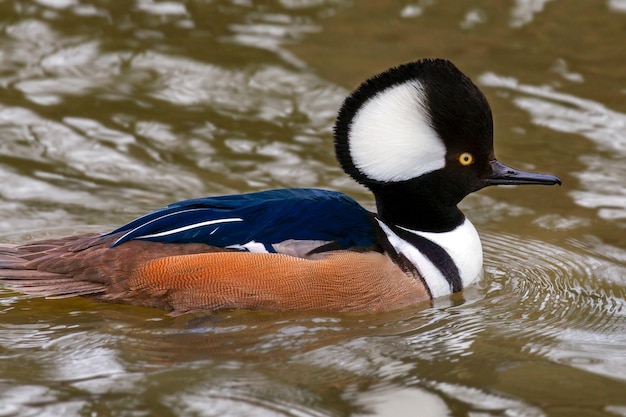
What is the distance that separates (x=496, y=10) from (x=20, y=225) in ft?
19.7

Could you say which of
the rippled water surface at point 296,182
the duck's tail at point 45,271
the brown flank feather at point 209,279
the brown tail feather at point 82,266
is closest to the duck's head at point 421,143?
the brown flank feather at point 209,279

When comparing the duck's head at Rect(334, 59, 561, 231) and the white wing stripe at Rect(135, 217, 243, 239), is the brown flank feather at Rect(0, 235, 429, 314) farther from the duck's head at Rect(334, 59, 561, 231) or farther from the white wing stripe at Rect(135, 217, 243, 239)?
the duck's head at Rect(334, 59, 561, 231)

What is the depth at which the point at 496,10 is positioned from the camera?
37.6 feet

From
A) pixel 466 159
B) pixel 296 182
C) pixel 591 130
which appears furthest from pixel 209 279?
pixel 591 130

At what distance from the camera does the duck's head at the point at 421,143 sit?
20.4ft

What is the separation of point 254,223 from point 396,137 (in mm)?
986

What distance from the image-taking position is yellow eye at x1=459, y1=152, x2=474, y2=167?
6555mm

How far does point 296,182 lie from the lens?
340 inches

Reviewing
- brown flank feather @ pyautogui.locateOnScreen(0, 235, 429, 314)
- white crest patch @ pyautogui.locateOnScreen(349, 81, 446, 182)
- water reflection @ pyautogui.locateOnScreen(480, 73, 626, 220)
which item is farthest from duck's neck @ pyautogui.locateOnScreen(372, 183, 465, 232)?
water reflection @ pyautogui.locateOnScreen(480, 73, 626, 220)

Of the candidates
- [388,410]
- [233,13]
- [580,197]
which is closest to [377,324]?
[388,410]

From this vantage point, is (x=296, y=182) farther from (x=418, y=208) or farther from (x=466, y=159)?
(x=466, y=159)

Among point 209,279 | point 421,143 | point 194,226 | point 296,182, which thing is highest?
point 421,143

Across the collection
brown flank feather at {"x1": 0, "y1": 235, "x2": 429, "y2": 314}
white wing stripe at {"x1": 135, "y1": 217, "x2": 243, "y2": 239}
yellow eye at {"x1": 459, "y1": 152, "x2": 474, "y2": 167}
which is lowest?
brown flank feather at {"x1": 0, "y1": 235, "x2": 429, "y2": 314}

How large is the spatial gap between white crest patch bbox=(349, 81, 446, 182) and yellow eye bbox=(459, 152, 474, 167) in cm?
11
